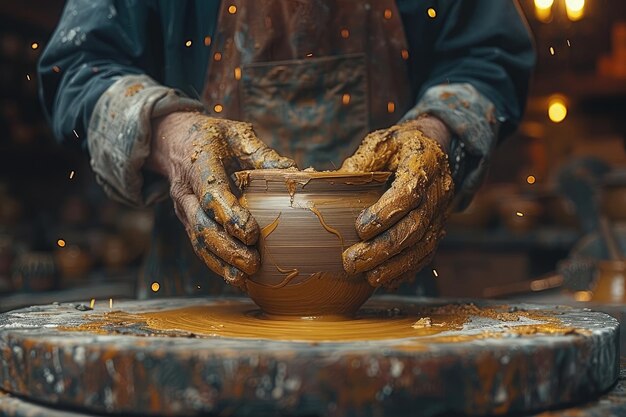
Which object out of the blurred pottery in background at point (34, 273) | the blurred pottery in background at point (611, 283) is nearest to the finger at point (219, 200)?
the blurred pottery in background at point (611, 283)

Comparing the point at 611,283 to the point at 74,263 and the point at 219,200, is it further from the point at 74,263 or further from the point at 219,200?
the point at 74,263

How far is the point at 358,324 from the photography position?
1.74 metres

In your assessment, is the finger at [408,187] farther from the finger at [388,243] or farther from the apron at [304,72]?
the apron at [304,72]

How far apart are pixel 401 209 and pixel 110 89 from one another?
772 millimetres

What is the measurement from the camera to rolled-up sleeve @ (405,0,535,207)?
2396 mm

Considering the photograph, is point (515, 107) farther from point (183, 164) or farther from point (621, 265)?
point (621, 265)

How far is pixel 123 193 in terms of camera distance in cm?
223

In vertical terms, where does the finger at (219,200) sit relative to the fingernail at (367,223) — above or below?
above

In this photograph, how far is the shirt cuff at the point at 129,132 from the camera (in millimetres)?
2074

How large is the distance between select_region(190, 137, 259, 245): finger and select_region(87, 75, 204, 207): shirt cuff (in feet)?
0.94

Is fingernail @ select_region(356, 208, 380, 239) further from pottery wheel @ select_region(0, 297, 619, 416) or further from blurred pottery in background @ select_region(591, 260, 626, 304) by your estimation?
blurred pottery in background @ select_region(591, 260, 626, 304)

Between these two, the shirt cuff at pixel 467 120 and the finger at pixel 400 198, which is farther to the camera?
the shirt cuff at pixel 467 120

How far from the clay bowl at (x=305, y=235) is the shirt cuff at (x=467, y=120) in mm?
A: 455

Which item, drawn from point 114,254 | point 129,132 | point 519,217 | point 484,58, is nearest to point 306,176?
point 129,132
